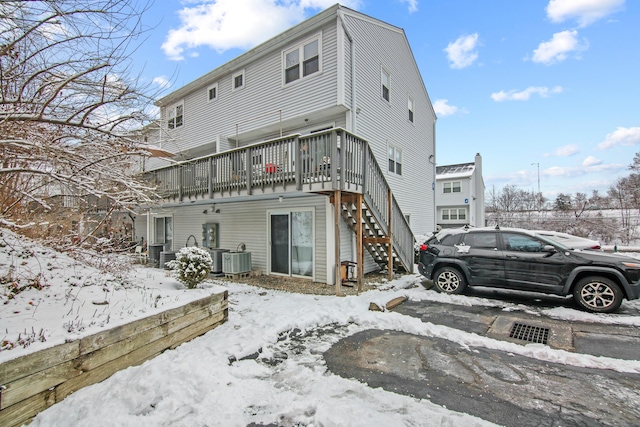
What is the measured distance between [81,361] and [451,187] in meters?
28.1

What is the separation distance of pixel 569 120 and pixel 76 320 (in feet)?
56.3

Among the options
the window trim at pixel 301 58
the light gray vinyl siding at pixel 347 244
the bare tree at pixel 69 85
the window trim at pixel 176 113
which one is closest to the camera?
the bare tree at pixel 69 85

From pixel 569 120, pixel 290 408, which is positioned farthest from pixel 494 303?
pixel 569 120

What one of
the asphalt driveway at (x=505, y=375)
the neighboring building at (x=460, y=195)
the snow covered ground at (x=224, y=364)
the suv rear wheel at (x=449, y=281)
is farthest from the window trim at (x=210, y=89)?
the neighboring building at (x=460, y=195)

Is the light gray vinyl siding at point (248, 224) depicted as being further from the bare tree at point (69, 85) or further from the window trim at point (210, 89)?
the bare tree at point (69, 85)

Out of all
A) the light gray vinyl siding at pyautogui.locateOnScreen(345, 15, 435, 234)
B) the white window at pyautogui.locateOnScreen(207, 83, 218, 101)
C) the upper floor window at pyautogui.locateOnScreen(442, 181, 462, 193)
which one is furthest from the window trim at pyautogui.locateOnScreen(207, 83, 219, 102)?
the upper floor window at pyautogui.locateOnScreen(442, 181, 462, 193)

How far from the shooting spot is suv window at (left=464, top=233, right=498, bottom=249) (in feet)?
22.7

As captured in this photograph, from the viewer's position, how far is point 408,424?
2.50 meters

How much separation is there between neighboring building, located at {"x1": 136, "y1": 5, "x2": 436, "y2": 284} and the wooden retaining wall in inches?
157

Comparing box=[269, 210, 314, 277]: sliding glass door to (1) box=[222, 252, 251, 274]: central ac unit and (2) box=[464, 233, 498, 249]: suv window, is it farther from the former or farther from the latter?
(2) box=[464, 233, 498, 249]: suv window

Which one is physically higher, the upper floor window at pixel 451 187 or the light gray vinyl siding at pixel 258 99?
the light gray vinyl siding at pixel 258 99

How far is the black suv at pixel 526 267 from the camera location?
5566mm

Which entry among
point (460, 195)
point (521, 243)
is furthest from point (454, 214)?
point (521, 243)

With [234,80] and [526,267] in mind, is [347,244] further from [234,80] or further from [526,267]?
[234,80]
